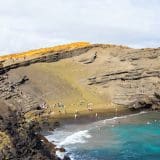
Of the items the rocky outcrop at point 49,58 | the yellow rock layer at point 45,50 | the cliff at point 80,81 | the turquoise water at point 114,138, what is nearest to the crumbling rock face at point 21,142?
the turquoise water at point 114,138

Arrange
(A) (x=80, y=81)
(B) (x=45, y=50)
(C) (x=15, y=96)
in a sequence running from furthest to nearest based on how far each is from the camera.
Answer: (B) (x=45, y=50), (A) (x=80, y=81), (C) (x=15, y=96)

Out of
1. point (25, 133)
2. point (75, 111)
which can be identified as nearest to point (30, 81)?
point (75, 111)

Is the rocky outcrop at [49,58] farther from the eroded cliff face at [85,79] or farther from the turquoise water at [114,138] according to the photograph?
the turquoise water at [114,138]

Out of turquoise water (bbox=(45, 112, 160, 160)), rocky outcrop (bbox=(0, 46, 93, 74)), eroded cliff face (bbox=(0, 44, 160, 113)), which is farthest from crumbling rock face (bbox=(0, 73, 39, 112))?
turquoise water (bbox=(45, 112, 160, 160))

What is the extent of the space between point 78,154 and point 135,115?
3909 cm

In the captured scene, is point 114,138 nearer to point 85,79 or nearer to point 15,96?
point 15,96

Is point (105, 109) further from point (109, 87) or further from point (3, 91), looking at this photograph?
point (3, 91)

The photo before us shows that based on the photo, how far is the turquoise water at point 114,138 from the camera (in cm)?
6394

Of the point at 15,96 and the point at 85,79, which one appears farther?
the point at 85,79

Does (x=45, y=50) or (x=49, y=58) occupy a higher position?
(x=45, y=50)

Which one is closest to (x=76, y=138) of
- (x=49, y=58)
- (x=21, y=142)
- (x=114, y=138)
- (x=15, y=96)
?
(x=114, y=138)

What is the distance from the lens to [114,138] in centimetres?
7644

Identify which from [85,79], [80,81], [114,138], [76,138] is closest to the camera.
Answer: [76,138]

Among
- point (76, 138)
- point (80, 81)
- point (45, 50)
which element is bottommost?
point (76, 138)
